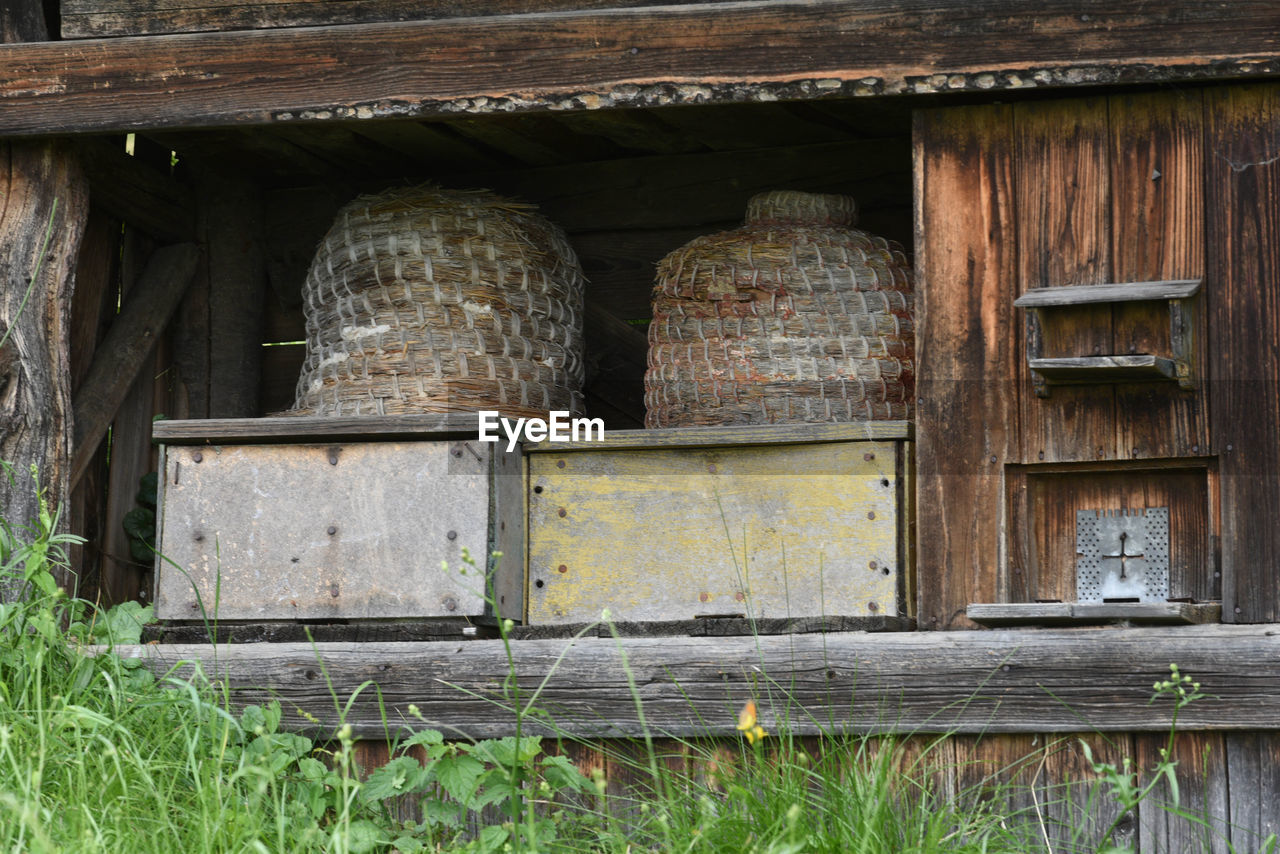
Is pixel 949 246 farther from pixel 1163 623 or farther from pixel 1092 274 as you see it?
pixel 1163 623

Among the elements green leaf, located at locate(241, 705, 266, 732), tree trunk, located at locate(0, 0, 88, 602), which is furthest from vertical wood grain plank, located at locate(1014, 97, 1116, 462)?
tree trunk, located at locate(0, 0, 88, 602)

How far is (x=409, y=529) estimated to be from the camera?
151 inches

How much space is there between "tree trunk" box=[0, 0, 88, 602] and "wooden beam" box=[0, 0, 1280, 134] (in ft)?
0.43

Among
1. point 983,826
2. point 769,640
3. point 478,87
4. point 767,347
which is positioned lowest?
point 983,826

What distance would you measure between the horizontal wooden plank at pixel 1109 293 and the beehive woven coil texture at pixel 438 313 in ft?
5.01

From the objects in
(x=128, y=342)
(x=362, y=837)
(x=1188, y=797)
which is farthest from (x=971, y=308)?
(x=128, y=342)

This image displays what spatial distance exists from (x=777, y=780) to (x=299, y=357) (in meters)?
2.99

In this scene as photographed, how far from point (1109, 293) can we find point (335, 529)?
2.02m

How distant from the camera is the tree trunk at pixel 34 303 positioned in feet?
13.1

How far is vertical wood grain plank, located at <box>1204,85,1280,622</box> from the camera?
344cm

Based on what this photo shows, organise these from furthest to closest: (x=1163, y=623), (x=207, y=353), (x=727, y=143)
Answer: (x=207, y=353) → (x=727, y=143) → (x=1163, y=623)

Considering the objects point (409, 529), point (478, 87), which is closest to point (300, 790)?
point (409, 529)

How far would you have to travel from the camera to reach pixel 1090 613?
3.41m

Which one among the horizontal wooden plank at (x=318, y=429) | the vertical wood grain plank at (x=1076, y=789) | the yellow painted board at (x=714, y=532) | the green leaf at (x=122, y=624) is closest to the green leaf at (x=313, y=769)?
the green leaf at (x=122, y=624)
